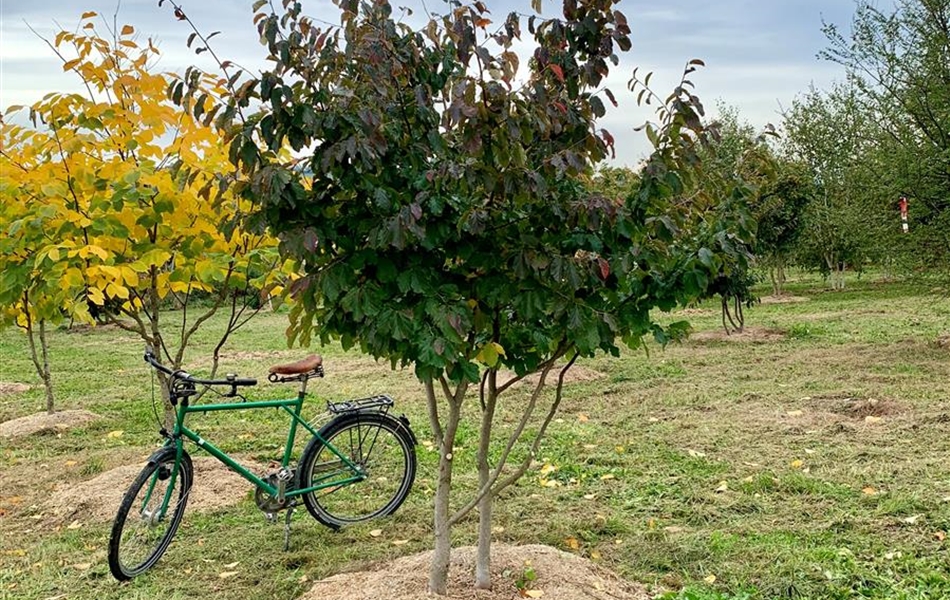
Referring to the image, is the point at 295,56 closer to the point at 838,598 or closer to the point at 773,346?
the point at 838,598

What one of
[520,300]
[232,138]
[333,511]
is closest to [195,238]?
[333,511]

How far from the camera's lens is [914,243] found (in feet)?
38.1

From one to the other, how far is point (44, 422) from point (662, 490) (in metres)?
6.34

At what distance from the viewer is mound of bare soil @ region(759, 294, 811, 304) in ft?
74.9

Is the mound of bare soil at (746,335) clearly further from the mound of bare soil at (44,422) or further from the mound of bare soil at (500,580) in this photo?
the mound of bare soil at (500,580)

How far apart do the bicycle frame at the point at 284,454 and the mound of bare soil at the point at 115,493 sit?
2.88 ft

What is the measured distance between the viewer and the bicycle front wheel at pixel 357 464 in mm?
4879

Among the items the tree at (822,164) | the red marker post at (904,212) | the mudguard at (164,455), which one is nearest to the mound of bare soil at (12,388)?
the mudguard at (164,455)

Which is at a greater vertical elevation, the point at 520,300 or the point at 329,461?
the point at 520,300

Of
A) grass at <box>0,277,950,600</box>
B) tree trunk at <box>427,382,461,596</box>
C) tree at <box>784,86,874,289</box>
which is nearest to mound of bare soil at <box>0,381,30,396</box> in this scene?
grass at <box>0,277,950,600</box>

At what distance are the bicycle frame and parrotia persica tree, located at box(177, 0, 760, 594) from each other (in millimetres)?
1517

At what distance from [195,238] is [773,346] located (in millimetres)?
9847

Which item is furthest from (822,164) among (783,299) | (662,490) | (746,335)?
(662,490)

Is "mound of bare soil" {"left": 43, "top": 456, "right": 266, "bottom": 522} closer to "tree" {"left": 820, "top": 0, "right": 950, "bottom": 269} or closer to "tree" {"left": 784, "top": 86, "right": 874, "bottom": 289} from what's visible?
"tree" {"left": 820, "top": 0, "right": 950, "bottom": 269}
